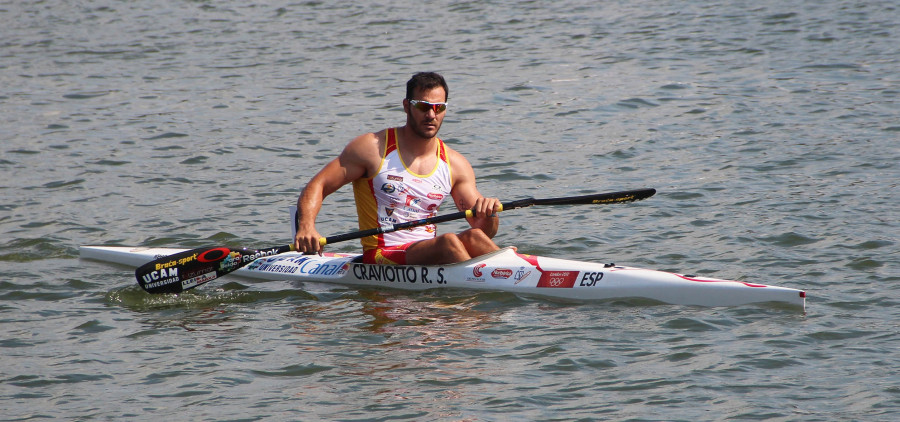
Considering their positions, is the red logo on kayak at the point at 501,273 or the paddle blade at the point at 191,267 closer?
the red logo on kayak at the point at 501,273

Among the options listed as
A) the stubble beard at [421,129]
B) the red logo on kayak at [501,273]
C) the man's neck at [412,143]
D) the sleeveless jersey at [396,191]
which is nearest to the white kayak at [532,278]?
the red logo on kayak at [501,273]

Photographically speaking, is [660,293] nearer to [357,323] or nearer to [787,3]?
[357,323]

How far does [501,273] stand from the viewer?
298 inches

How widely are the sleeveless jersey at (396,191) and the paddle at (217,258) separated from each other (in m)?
0.12

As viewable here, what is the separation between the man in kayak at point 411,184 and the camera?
7.43m

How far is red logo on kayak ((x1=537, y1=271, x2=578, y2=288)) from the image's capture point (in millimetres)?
7395

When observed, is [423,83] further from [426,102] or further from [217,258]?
[217,258]

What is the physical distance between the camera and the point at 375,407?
5625mm

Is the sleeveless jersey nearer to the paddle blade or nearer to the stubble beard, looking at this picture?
the stubble beard

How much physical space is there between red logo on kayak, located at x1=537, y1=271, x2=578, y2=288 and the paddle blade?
1.87 meters

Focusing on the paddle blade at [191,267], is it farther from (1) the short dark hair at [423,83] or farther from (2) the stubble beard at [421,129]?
(1) the short dark hair at [423,83]

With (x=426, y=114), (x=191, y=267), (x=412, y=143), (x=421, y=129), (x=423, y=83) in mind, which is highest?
(x=423, y=83)

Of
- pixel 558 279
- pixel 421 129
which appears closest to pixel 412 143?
pixel 421 129

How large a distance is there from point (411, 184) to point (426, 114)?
1.89 feet
